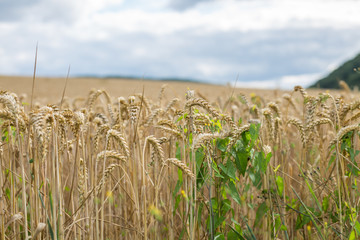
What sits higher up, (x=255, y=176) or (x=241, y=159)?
(x=241, y=159)

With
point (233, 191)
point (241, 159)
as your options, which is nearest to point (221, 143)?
point (241, 159)

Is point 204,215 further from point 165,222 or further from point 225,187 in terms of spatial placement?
point 225,187

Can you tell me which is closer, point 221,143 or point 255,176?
point 221,143

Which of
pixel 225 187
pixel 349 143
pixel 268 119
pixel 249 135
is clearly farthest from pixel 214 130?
pixel 349 143

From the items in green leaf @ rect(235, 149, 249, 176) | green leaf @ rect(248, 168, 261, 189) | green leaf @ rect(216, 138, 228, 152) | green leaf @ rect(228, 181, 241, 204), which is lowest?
green leaf @ rect(228, 181, 241, 204)

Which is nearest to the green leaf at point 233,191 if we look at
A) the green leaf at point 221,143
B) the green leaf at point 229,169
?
the green leaf at point 229,169

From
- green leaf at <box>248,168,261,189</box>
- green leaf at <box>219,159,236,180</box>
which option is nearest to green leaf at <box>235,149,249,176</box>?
green leaf at <box>219,159,236,180</box>

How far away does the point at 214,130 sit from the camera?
1887 millimetres

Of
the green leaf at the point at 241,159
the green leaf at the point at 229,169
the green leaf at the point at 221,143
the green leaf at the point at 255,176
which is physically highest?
the green leaf at the point at 221,143

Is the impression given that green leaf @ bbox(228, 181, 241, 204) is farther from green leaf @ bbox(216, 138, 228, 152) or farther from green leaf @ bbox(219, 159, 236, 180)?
green leaf @ bbox(216, 138, 228, 152)

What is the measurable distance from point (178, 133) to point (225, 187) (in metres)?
0.38

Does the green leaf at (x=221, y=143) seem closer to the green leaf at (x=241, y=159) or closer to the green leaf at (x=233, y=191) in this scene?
the green leaf at (x=241, y=159)

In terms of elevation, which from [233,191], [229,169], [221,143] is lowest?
[233,191]

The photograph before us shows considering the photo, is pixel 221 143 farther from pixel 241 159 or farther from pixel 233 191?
pixel 233 191
